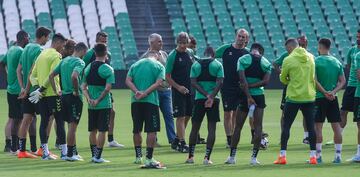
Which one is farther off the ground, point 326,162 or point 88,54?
point 88,54

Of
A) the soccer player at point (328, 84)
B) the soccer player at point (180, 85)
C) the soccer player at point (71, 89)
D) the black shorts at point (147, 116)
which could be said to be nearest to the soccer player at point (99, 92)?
the soccer player at point (71, 89)

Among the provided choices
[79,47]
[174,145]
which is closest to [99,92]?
[79,47]

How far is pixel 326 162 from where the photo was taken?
15883 mm

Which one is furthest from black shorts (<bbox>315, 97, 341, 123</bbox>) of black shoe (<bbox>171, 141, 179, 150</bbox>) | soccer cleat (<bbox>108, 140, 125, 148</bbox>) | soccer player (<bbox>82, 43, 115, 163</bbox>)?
soccer cleat (<bbox>108, 140, 125, 148</bbox>)

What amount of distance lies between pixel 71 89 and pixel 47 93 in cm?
52

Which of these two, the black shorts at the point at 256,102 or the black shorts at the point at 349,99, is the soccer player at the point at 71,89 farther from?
the black shorts at the point at 349,99

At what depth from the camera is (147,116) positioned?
15.0m

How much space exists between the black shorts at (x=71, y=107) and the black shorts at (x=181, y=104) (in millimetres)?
2704

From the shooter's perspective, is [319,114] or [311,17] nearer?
[319,114]

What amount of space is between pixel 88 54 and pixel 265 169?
16.9 ft

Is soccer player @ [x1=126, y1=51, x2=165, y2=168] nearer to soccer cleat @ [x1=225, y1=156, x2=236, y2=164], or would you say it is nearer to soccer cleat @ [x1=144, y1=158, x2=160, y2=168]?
soccer cleat @ [x1=144, y1=158, x2=160, y2=168]

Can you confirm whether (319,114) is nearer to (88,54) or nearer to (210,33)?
(88,54)

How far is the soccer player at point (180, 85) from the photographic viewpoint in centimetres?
1780

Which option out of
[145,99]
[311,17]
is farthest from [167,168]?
[311,17]
